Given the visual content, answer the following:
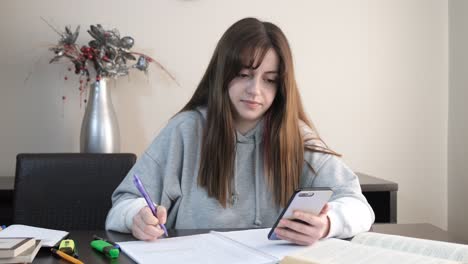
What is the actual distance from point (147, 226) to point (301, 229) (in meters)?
0.29

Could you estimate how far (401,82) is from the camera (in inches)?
94.7

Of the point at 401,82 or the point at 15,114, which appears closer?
the point at 15,114

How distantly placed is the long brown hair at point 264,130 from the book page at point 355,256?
0.44 meters

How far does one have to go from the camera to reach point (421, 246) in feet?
2.68

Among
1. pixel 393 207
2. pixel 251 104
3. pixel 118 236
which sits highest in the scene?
pixel 251 104

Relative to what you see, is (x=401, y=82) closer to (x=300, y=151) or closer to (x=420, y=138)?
(x=420, y=138)

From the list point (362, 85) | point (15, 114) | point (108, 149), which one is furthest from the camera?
point (362, 85)

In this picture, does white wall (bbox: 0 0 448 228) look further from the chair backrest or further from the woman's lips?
the woman's lips

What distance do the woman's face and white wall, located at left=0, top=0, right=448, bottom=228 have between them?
1053 mm

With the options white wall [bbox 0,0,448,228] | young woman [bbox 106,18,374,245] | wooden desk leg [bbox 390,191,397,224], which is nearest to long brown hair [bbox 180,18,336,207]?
young woman [bbox 106,18,374,245]

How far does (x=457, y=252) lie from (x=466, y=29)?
1755 millimetres

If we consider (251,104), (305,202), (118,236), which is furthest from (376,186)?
(118,236)

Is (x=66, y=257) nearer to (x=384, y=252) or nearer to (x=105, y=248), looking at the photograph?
(x=105, y=248)

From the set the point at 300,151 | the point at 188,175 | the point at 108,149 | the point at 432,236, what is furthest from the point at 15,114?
the point at 432,236
